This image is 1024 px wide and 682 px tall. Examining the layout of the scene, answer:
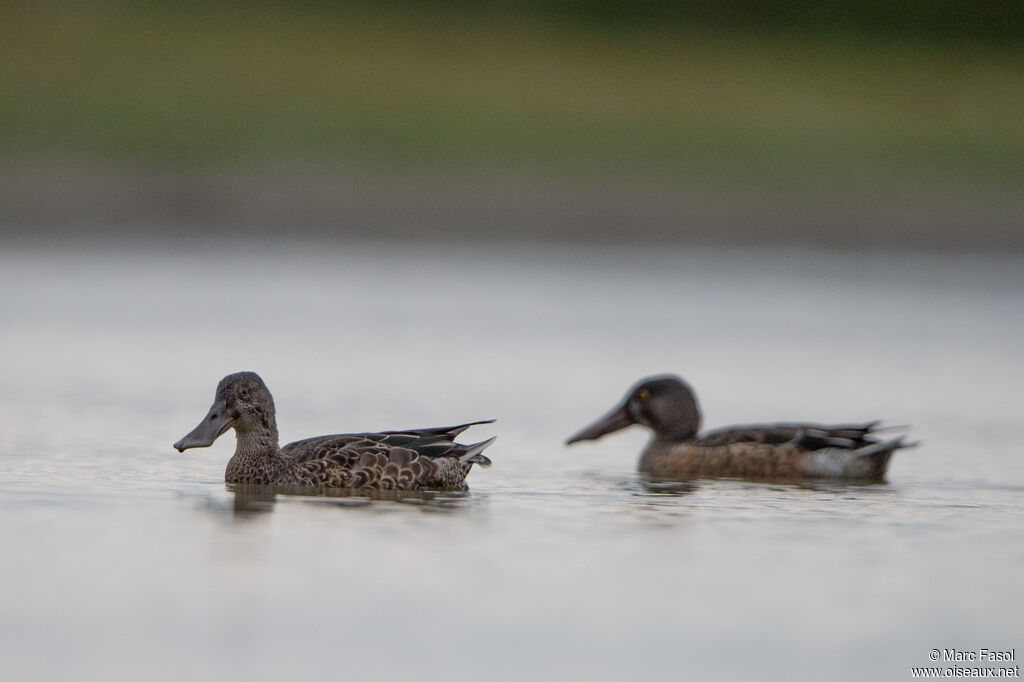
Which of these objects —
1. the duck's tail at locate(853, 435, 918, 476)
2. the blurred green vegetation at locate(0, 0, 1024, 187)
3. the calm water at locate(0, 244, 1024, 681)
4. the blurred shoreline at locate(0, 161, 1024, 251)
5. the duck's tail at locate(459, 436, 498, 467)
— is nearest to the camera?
the calm water at locate(0, 244, 1024, 681)

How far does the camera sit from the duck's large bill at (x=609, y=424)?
10008mm

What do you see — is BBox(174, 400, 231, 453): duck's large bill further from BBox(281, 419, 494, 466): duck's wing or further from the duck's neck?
BBox(281, 419, 494, 466): duck's wing

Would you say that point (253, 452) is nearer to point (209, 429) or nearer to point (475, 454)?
point (209, 429)

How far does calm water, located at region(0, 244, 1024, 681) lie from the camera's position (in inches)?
226

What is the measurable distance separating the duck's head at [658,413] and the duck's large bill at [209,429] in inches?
78.6

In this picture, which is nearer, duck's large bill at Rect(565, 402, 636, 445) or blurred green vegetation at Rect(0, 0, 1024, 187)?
duck's large bill at Rect(565, 402, 636, 445)

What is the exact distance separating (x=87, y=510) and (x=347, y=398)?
411 centimetres

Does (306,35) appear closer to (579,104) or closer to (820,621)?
(579,104)

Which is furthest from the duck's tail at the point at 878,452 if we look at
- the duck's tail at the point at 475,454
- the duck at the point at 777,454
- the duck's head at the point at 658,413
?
the duck's tail at the point at 475,454

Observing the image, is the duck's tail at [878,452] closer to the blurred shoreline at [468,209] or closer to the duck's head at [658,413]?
the duck's head at [658,413]

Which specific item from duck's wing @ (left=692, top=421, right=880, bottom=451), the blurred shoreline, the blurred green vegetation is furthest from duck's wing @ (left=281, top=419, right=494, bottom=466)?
the blurred green vegetation

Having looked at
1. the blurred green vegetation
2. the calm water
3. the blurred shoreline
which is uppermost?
the blurred green vegetation

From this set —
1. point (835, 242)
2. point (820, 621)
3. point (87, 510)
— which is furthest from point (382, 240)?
point (820, 621)

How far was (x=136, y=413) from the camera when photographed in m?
10.5
